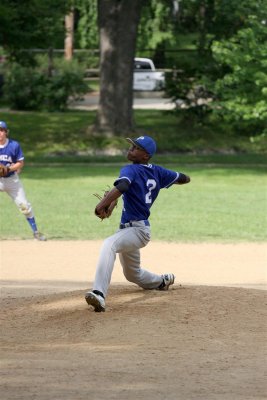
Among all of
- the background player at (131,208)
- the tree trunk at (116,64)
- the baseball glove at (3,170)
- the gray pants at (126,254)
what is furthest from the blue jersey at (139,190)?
the tree trunk at (116,64)

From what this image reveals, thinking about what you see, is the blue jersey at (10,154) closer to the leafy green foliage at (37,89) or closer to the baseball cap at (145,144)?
the baseball cap at (145,144)

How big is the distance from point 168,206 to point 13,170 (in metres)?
6.46

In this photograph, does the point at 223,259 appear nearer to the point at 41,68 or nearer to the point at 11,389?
the point at 11,389

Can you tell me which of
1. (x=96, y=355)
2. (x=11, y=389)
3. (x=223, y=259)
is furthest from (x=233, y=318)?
(x=223, y=259)

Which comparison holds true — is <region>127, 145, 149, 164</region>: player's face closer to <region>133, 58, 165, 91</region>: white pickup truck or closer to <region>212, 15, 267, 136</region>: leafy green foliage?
<region>212, 15, 267, 136</region>: leafy green foliage

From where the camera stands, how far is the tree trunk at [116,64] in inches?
1444

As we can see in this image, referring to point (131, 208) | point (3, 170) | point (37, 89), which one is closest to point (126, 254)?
point (131, 208)

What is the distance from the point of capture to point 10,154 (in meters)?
18.3

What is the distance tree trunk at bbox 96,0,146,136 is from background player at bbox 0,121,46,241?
1882cm

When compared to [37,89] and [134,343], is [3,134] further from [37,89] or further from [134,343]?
[37,89]

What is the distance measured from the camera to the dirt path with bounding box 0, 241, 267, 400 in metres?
7.79

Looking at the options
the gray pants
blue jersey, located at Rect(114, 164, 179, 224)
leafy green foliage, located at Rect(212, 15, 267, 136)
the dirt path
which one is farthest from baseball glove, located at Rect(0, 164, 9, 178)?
leafy green foliage, located at Rect(212, 15, 267, 136)

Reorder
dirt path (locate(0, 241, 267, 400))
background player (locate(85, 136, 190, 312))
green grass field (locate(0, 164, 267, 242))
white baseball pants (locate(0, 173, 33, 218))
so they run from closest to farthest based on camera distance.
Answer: dirt path (locate(0, 241, 267, 400)), background player (locate(85, 136, 190, 312)), white baseball pants (locate(0, 173, 33, 218)), green grass field (locate(0, 164, 267, 242))

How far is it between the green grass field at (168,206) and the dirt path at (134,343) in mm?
5529
